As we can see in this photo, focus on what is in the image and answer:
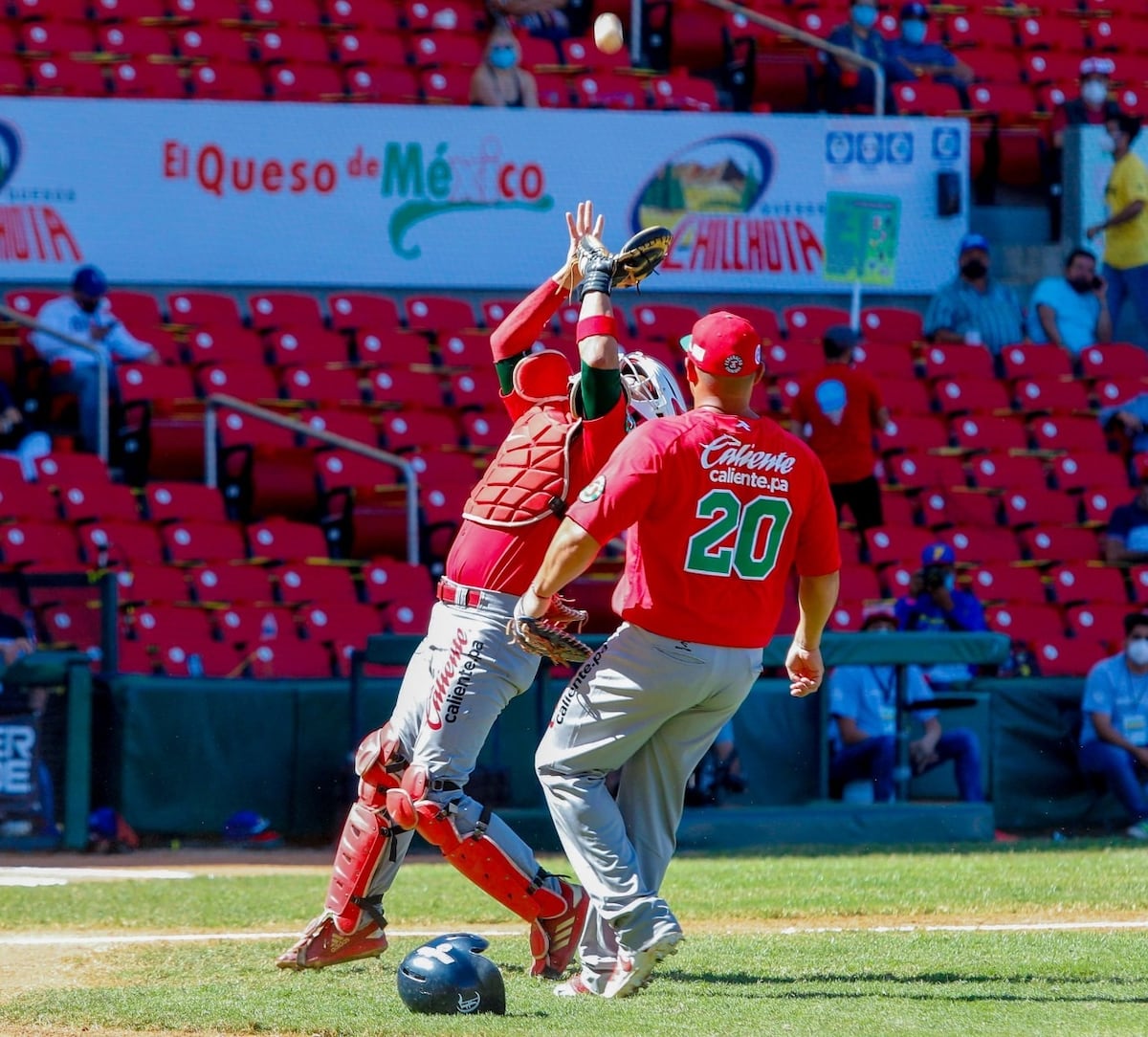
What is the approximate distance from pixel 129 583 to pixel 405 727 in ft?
21.1

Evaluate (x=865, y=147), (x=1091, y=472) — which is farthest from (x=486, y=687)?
(x=865, y=147)

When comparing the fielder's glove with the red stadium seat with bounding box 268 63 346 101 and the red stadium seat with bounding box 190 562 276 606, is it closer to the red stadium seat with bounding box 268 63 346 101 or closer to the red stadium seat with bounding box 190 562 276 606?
the red stadium seat with bounding box 190 562 276 606

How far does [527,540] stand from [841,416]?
7.36 meters

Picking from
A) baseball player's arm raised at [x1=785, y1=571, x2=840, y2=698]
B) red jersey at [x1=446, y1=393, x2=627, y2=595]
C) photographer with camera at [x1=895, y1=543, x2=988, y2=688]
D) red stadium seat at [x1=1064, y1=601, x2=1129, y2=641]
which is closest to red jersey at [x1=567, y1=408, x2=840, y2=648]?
baseball player's arm raised at [x1=785, y1=571, x2=840, y2=698]

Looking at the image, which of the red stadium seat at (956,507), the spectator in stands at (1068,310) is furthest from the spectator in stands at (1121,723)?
the spectator in stands at (1068,310)

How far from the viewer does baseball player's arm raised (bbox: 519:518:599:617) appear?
5258 mm

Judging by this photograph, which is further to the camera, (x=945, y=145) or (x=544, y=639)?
(x=945, y=145)

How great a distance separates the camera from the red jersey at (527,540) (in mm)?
5840

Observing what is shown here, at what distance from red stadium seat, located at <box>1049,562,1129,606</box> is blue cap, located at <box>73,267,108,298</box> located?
23.3 ft

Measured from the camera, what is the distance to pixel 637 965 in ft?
17.9

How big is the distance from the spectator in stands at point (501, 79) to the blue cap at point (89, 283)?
3.74 m

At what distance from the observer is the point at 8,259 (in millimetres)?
14961

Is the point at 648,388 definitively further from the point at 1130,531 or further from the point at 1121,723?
the point at 1130,531

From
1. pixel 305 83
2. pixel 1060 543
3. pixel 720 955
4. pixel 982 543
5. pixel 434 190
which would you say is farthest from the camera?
pixel 305 83
